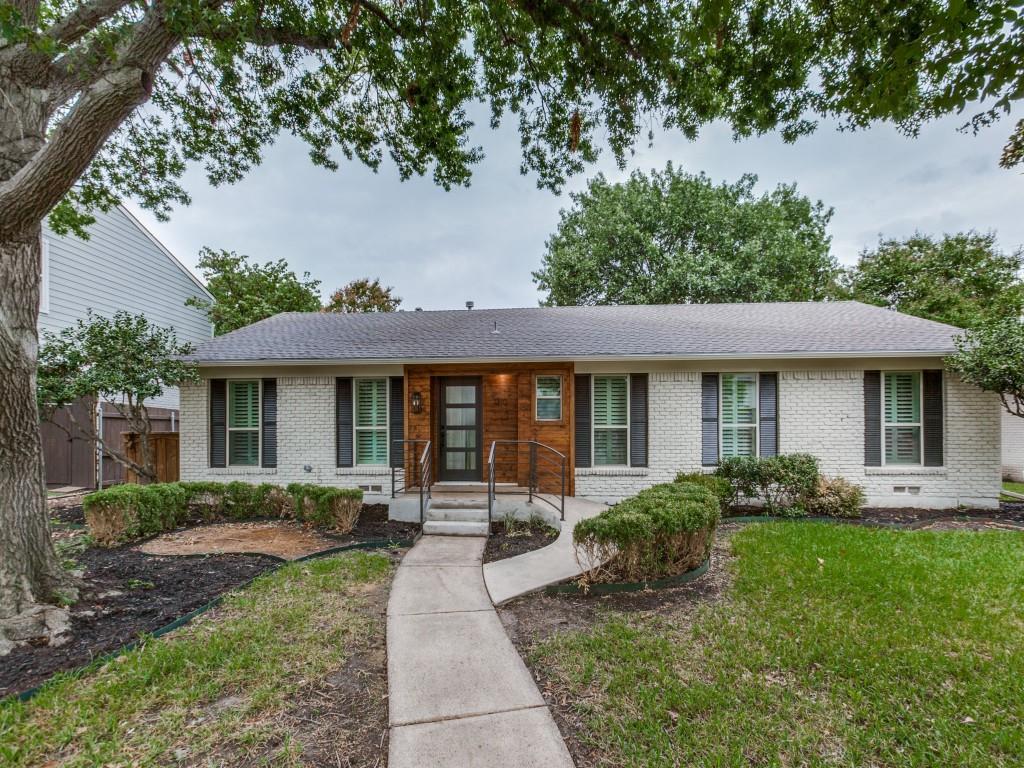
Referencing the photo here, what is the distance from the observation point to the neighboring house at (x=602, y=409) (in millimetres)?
7801

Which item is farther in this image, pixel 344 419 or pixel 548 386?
pixel 344 419

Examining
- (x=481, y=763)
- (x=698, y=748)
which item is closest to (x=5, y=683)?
(x=481, y=763)

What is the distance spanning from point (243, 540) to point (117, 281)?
10715 mm

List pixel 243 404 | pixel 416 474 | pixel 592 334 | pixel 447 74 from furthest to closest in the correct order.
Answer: pixel 592 334
pixel 243 404
pixel 416 474
pixel 447 74

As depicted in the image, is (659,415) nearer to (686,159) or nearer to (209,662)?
(209,662)

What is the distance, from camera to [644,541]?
4.27 meters

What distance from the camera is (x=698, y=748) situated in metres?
2.31

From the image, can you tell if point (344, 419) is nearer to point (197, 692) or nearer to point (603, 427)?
point (603, 427)

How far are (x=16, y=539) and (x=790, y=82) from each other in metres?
8.60

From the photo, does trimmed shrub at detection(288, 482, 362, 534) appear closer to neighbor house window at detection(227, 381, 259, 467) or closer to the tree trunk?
neighbor house window at detection(227, 381, 259, 467)

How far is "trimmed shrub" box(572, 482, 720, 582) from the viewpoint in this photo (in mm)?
4254

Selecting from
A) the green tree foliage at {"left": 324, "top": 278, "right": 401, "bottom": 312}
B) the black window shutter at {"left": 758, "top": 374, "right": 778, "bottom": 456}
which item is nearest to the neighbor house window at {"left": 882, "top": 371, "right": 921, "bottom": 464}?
the black window shutter at {"left": 758, "top": 374, "right": 778, "bottom": 456}

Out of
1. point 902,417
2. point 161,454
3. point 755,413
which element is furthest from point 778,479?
point 161,454

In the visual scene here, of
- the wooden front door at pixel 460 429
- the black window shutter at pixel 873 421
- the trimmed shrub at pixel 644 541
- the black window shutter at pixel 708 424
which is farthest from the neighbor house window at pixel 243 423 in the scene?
the black window shutter at pixel 873 421
